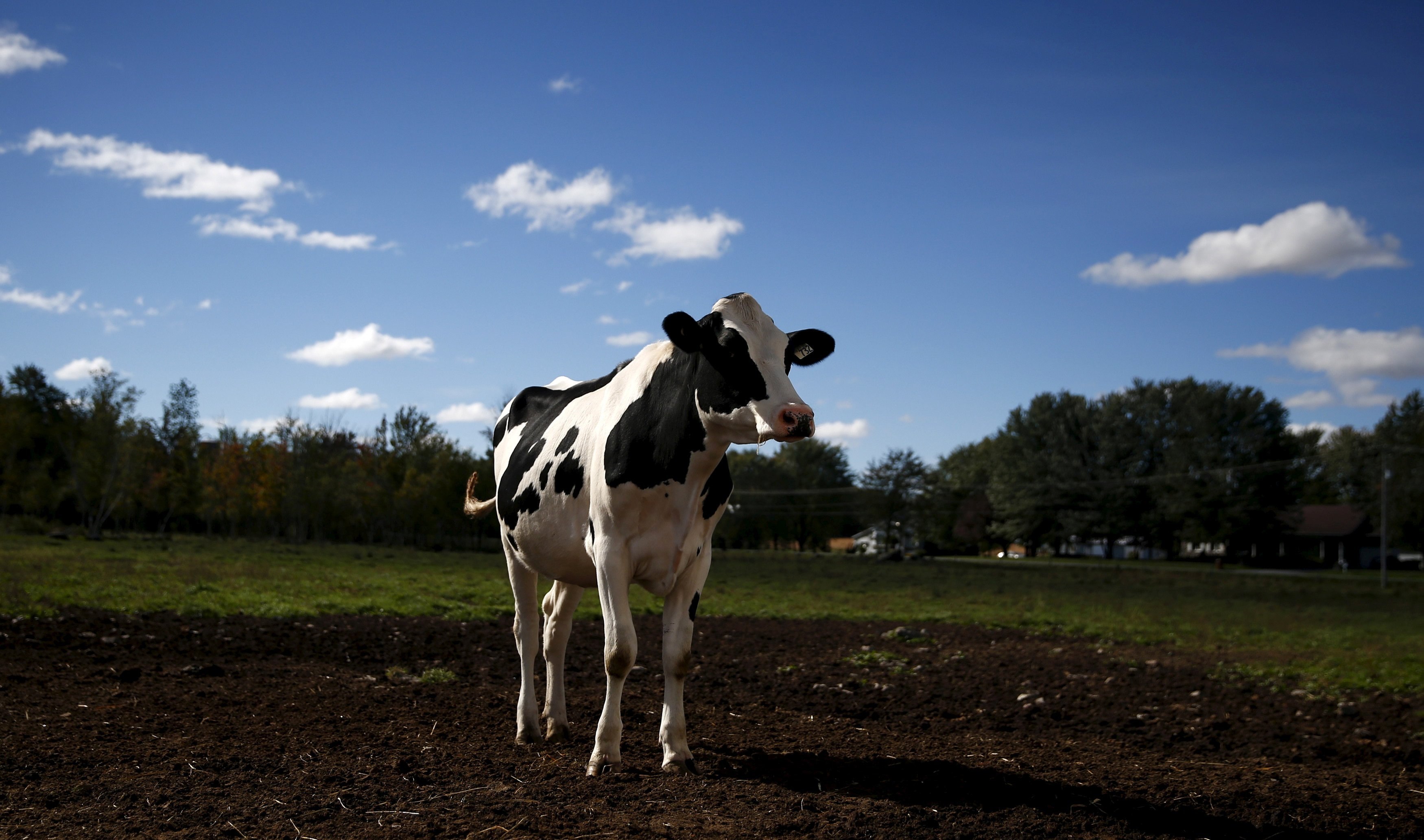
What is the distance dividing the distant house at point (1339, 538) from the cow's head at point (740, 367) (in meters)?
92.7

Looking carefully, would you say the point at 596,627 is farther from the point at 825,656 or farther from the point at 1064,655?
the point at 1064,655

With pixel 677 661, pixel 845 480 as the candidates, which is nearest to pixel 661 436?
pixel 677 661

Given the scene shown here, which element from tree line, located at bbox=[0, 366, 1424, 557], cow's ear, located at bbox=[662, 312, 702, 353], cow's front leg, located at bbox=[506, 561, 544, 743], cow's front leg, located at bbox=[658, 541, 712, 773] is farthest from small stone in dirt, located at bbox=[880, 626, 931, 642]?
tree line, located at bbox=[0, 366, 1424, 557]

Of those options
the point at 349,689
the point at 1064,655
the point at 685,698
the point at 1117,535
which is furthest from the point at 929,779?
the point at 1117,535

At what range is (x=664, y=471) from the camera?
5871 millimetres

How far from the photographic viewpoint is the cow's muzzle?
5.14m

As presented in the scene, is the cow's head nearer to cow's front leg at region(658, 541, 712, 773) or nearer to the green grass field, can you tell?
cow's front leg at region(658, 541, 712, 773)

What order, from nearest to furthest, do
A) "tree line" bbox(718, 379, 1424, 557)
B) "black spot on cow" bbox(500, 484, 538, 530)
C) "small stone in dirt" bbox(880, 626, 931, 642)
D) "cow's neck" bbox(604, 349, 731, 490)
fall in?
1. "cow's neck" bbox(604, 349, 731, 490)
2. "black spot on cow" bbox(500, 484, 538, 530)
3. "small stone in dirt" bbox(880, 626, 931, 642)
4. "tree line" bbox(718, 379, 1424, 557)

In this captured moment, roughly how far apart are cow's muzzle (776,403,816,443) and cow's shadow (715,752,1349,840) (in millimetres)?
2171

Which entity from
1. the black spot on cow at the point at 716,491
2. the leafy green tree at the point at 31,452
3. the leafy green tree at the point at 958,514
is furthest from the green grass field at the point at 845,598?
the leafy green tree at the point at 958,514

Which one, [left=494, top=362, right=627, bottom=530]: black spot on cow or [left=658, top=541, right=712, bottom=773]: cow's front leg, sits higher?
[left=494, top=362, right=627, bottom=530]: black spot on cow

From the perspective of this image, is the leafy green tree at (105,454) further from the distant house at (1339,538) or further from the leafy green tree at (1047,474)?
the distant house at (1339,538)

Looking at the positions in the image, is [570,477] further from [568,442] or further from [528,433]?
[528,433]

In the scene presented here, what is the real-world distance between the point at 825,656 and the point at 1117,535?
6720 centimetres
